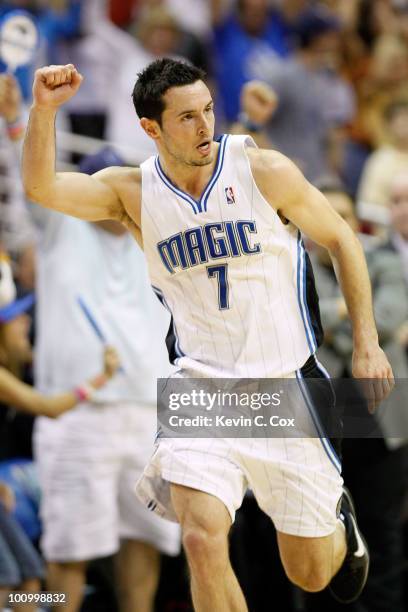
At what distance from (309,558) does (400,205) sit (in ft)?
10.7

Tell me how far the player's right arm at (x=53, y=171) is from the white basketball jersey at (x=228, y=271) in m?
0.19

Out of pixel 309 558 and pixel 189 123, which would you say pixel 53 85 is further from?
pixel 309 558

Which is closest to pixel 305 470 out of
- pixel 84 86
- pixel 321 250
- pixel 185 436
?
pixel 185 436

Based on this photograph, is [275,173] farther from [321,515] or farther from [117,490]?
[117,490]

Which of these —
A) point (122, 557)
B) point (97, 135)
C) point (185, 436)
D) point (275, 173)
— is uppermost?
point (97, 135)

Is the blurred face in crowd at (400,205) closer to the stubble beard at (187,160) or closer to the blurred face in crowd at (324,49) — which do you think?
the blurred face in crowd at (324,49)

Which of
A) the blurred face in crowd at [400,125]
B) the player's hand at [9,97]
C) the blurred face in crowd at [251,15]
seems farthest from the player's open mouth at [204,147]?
the blurred face in crowd at [251,15]

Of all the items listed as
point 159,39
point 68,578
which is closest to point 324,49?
point 159,39

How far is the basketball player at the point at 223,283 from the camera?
182 inches

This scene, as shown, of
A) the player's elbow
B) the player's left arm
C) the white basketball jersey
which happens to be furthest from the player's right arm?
the player's elbow

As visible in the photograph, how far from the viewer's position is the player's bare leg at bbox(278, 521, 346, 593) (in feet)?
16.3

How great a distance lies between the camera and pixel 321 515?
495 cm

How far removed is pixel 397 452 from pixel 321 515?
2.03m

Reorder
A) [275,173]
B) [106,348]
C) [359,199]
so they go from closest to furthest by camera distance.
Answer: [275,173] < [106,348] < [359,199]
